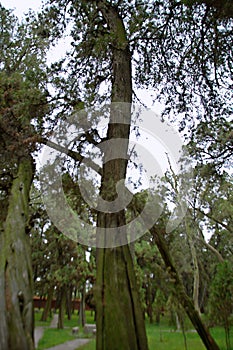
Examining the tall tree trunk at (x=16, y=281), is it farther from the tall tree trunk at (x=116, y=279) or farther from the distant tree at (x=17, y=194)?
the tall tree trunk at (x=116, y=279)

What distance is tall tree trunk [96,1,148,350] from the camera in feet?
12.0

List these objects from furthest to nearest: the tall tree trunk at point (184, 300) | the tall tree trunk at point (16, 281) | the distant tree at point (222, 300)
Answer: the distant tree at point (222, 300)
the tall tree trunk at point (184, 300)
the tall tree trunk at point (16, 281)

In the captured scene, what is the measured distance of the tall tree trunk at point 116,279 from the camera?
12.0 feet

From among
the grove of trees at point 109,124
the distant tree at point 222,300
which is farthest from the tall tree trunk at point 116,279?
the distant tree at point 222,300

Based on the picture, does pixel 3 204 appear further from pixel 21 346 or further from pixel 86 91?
pixel 21 346

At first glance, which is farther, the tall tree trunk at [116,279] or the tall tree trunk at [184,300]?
the tall tree trunk at [184,300]

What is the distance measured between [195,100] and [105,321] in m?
4.24

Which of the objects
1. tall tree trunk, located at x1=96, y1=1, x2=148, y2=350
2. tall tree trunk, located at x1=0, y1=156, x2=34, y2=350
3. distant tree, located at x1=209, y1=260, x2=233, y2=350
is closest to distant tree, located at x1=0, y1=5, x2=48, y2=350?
tall tree trunk, located at x1=0, y1=156, x2=34, y2=350

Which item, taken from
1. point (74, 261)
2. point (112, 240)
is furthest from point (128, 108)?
point (74, 261)

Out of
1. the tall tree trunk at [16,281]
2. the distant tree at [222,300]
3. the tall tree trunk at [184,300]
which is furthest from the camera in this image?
the distant tree at [222,300]

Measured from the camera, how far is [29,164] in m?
6.04

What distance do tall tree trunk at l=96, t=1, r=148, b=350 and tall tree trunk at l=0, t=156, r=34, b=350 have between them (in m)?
0.87

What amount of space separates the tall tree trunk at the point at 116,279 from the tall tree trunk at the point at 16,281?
867 millimetres

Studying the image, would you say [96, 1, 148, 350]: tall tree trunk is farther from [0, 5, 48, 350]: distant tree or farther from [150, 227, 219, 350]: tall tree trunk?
[150, 227, 219, 350]: tall tree trunk
